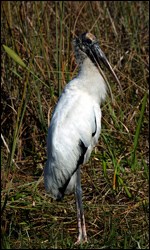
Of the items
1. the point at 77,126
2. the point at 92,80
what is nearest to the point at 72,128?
the point at 77,126

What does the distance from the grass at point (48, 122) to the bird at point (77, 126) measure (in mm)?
217

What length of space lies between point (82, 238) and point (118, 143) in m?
1.35

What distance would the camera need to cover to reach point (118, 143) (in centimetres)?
502

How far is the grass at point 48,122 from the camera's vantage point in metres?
3.97

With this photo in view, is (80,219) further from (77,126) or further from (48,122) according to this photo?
(48,122)

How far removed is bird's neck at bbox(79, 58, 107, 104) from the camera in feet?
13.0

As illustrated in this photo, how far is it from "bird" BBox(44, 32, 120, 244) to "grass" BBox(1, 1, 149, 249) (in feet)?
0.71

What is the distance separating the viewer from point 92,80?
156 inches

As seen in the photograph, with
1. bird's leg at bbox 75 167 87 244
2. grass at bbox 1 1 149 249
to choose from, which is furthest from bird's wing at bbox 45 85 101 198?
grass at bbox 1 1 149 249

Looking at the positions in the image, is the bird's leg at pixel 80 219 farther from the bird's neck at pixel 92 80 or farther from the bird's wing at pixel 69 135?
the bird's neck at pixel 92 80

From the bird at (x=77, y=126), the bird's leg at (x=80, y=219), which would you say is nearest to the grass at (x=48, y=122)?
the bird's leg at (x=80, y=219)

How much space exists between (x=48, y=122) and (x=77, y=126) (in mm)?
1088

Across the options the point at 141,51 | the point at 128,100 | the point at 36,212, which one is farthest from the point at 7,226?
the point at 141,51

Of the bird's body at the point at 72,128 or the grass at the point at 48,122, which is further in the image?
the grass at the point at 48,122
